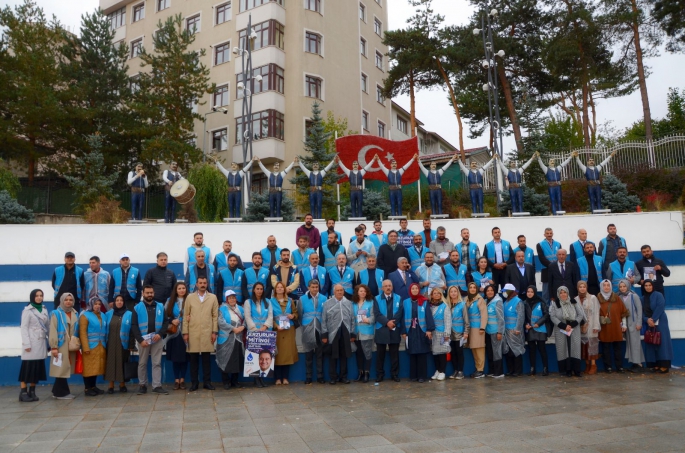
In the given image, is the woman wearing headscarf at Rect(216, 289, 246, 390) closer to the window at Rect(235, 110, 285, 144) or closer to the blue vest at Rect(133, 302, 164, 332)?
the blue vest at Rect(133, 302, 164, 332)

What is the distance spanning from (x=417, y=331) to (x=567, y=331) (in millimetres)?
2609

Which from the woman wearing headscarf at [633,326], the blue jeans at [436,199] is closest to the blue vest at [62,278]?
the blue jeans at [436,199]

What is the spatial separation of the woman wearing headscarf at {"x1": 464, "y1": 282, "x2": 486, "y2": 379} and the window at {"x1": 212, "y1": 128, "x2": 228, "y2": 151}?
949 inches

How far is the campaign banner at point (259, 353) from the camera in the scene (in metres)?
8.79

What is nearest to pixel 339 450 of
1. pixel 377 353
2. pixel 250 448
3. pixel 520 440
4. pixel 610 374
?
pixel 250 448

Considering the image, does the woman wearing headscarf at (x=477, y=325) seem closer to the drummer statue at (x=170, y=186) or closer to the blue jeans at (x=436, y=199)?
the blue jeans at (x=436, y=199)

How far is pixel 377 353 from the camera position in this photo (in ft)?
30.6

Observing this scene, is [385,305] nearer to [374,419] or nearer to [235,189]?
[374,419]

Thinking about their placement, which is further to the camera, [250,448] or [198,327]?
[198,327]

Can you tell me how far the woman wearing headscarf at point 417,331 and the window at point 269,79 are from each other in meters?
22.3

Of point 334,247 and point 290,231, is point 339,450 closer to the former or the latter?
point 334,247

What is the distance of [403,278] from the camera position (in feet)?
31.8

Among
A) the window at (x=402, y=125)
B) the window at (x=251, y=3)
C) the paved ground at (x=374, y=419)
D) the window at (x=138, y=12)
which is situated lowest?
the paved ground at (x=374, y=419)

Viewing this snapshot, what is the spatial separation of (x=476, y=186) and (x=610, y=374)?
7339 mm
